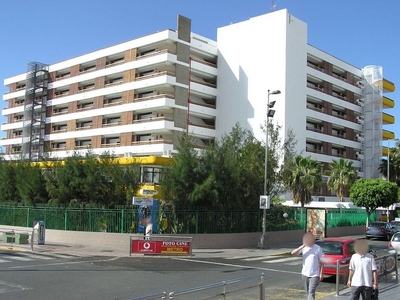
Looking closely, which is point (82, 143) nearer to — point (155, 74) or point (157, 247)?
point (155, 74)

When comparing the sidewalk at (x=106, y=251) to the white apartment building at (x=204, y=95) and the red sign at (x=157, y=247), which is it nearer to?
the red sign at (x=157, y=247)

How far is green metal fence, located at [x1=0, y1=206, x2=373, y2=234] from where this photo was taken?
25000mm

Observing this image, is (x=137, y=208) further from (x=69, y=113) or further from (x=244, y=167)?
(x=69, y=113)

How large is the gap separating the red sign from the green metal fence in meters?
3.80

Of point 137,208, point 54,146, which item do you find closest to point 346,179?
point 137,208

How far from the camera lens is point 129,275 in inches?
588

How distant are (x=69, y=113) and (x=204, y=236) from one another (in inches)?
1576

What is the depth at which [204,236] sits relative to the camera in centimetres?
2472

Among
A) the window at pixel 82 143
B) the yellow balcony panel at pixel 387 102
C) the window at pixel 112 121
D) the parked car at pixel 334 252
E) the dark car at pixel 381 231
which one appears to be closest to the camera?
the parked car at pixel 334 252

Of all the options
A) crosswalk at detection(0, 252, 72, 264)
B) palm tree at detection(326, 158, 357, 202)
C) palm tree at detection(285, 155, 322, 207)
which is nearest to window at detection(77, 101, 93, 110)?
palm tree at detection(285, 155, 322, 207)

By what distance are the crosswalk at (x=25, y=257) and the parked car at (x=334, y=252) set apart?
1147 centimetres

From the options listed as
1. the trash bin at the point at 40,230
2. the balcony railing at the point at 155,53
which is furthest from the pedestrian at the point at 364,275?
the balcony railing at the point at 155,53

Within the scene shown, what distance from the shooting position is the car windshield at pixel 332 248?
47.9 feet

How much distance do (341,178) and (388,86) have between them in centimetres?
2357
